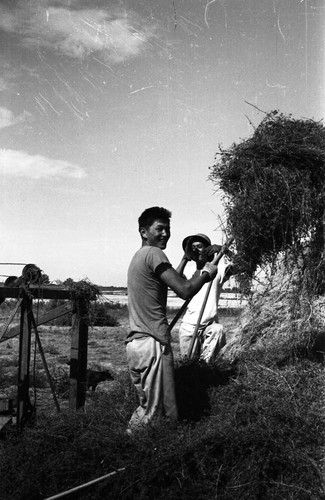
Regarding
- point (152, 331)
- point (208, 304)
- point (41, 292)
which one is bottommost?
point (152, 331)

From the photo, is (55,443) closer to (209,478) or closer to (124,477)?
(124,477)

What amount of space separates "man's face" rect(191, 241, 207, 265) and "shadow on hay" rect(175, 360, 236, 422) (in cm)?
120

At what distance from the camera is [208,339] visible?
6.77m

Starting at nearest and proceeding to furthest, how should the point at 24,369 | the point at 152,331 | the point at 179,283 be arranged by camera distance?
1. the point at 179,283
2. the point at 152,331
3. the point at 24,369

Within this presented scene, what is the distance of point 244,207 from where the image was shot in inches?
208

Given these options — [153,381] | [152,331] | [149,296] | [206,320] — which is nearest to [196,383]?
[206,320]

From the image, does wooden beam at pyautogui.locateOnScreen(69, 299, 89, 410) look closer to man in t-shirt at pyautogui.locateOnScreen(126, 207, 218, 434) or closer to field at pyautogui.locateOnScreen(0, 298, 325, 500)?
field at pyautogui.locateOnScreen(0, 298, 325, 500)

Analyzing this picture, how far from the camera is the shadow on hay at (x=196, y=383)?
522 cm

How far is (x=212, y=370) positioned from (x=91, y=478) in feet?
8.33

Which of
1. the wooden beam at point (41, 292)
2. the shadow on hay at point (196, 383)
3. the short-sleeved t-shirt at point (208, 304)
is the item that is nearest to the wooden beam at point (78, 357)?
the wooden beam at point (41, 292)

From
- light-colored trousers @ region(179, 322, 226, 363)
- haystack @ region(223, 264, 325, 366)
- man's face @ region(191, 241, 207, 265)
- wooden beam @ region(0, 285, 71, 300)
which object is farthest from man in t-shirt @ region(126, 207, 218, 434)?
light-colored trousers @ region(179, 322, 226, 363)

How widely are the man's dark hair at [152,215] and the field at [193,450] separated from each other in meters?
1.68

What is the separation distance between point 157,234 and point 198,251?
1.88 meters

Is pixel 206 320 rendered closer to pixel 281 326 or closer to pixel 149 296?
pixel 281 326
